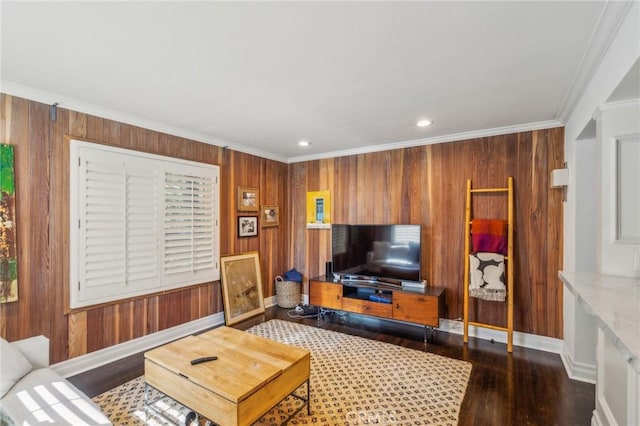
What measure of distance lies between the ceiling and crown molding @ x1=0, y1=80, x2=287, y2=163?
0.04 ft

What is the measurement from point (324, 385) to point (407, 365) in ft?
2.89

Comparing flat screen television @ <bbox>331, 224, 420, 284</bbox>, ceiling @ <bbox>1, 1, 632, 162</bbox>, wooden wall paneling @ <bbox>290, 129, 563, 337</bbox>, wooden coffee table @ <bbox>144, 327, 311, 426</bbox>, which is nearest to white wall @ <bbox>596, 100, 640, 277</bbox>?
ceiling @ <bbox>1, 1, 632, 162</bbox>

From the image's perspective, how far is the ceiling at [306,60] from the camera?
4.96 ft

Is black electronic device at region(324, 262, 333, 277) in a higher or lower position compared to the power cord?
higher

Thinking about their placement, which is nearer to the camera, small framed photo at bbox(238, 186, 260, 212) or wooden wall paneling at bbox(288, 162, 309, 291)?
small framed photo at bbox(238, 186, 260, 212)

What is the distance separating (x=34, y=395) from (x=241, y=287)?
2472 mm

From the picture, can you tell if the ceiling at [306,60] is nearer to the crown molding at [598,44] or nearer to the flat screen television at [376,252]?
the crown molding at [598,44]

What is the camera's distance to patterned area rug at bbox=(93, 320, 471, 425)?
6.87 feet

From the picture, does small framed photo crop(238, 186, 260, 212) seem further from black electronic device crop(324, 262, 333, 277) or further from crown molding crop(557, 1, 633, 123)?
crown molding crop(557, 1, 633, 123)

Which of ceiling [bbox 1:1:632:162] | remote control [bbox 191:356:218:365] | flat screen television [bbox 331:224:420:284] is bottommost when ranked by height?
remote control [bbox 191:356:218:365]

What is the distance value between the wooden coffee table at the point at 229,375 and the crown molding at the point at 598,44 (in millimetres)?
2663

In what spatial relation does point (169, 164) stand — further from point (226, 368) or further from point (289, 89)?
point (226, 368)

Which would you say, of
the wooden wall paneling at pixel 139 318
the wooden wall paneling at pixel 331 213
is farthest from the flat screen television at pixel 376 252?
the wooden wall paneling at pixel 139 318

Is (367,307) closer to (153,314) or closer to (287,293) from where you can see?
(287,293)
